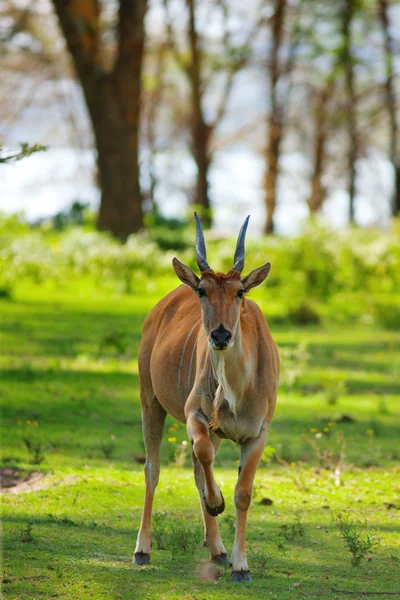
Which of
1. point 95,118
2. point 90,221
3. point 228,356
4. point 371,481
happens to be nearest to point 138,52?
point 95,118

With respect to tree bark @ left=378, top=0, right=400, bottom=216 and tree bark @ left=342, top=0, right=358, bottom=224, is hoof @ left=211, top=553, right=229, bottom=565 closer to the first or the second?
tree bark @ left=342, top=0, right=358, bottom=224

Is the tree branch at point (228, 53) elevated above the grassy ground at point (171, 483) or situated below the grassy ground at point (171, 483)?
above

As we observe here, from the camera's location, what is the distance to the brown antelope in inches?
200

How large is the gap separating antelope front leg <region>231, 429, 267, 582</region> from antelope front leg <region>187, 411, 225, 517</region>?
0.10 m

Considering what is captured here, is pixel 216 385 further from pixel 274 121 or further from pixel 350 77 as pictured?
pixel 350 77

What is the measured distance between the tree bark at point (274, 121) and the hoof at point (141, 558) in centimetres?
2308

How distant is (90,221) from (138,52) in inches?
182

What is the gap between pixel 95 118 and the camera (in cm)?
2098

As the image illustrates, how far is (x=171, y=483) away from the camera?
23.9 ft

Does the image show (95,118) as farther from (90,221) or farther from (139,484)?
(139,484)

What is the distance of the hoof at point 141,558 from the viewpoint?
5.50 m

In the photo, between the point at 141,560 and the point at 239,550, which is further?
the point at 141,560

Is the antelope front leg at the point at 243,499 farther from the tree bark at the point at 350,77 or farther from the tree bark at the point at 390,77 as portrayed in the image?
the tree bark at the point at 390,77

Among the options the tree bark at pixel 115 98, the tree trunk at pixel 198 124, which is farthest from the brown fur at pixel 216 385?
the tree trunk at pixel 198 124
